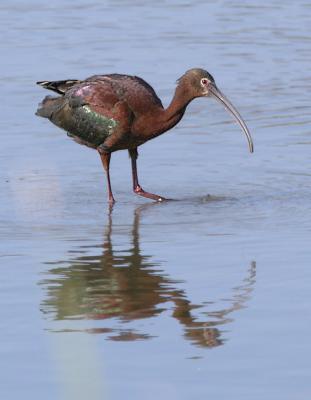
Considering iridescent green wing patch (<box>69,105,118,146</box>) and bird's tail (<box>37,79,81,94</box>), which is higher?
bird's tail (<box>37,79,81,94</box>)

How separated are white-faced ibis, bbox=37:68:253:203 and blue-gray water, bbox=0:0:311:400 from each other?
46 cm

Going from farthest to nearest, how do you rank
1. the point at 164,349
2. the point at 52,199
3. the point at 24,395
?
1. the point at 52,199
2. the point at 164,349
3. the point at 24,395

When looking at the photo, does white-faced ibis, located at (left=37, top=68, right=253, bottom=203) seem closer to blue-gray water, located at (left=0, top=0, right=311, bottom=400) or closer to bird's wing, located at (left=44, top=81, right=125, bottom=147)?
bird's wing, located at (left=44, top=81, right=125, bottom=147)

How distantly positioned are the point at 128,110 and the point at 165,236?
1865 millimetres

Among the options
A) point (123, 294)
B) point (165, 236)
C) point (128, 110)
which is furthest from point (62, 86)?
point (123, 294)

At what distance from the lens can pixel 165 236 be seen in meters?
11.0

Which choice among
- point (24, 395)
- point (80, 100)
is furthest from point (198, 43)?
point (24, 395)

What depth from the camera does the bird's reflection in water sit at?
27.6ft

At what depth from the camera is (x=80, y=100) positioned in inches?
511

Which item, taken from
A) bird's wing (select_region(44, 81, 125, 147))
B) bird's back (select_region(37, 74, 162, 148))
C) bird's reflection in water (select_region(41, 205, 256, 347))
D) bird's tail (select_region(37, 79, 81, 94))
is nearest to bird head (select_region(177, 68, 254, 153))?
bird's back (select_region(37, 74, 162, 148))

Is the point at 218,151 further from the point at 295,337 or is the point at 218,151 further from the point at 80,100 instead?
the point at 295,337

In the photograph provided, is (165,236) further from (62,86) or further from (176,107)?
(62,86)

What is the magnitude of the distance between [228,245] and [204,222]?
96 cm

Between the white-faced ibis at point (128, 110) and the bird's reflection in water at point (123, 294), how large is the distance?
2018 millimetres
